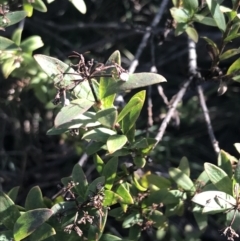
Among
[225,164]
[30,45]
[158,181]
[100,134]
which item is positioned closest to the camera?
[100,134]

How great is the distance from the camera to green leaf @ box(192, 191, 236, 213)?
1.21m

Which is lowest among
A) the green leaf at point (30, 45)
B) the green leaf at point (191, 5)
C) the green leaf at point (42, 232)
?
the green leaf at point (42, 232)

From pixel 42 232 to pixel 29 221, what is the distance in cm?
5

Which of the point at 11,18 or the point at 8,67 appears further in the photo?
the point at 8,67

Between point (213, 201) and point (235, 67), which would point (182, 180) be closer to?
point (213, 201)

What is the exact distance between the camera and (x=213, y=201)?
4.00 ft

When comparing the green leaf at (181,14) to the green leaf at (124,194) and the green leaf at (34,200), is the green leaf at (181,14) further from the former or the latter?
the green leaf at (34,200)

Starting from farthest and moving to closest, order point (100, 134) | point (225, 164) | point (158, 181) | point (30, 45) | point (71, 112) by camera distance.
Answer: point (30, 45), point (158, 181), point (225, 164), point (100, 134), point (71, 112)

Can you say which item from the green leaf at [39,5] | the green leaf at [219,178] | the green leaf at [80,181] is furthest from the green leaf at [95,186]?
the green leaf at [39,5]

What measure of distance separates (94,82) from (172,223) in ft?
3.40

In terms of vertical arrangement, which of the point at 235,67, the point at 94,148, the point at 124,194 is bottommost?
the point at 124,194

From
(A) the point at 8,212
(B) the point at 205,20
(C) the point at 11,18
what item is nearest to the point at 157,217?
(A) the point at 8,212

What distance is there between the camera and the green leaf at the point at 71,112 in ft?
3.65

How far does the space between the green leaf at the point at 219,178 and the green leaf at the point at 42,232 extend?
0.38 m
